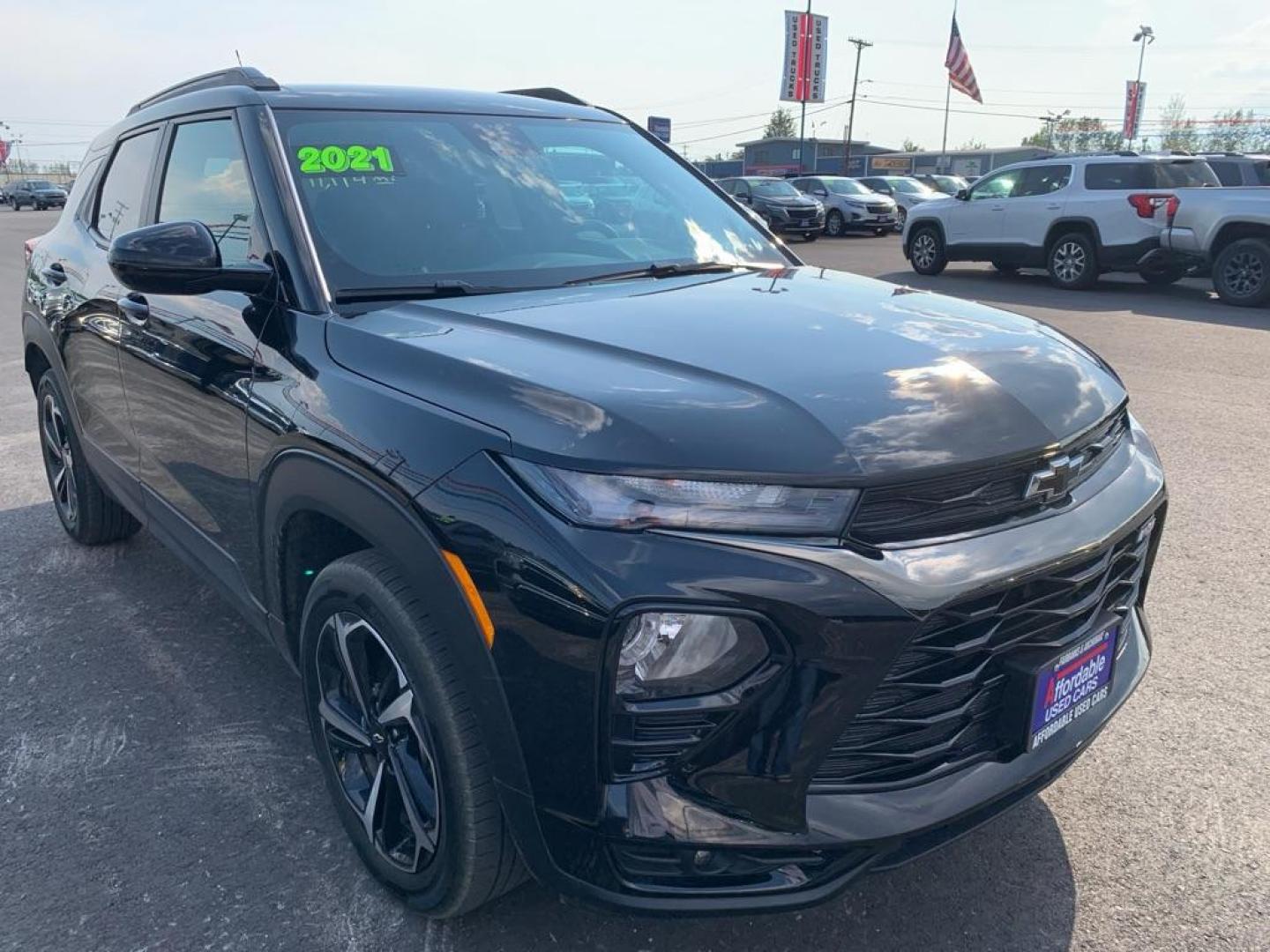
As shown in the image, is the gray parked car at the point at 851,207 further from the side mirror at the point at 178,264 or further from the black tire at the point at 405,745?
the black tire at the point at 405,745

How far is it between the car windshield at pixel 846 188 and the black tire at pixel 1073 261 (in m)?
12.1

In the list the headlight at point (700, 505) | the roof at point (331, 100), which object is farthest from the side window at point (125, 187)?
the headlight at point (700, 505)

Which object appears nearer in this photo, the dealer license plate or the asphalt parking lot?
the dealer license plate

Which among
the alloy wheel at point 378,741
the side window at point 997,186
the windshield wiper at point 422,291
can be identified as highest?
the side window at point 997,186

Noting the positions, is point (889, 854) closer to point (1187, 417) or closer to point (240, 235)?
point (240, 235)

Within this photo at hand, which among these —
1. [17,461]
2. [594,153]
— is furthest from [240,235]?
[17,461]

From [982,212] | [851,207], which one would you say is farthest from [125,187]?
[851,207]

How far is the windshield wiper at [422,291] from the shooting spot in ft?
8.58

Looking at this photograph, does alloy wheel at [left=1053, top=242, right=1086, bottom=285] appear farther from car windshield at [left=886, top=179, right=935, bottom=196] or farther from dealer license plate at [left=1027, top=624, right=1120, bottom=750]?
car windshield at [left=886, top=179, right=935, bottom=196]

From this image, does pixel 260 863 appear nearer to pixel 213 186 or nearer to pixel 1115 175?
pixel 213 186

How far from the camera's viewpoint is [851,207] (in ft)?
82.8

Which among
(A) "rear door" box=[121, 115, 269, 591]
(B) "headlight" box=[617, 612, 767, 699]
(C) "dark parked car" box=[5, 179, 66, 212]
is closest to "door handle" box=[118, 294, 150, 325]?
(A) "rear door" box=[121, 115, 269, 591]

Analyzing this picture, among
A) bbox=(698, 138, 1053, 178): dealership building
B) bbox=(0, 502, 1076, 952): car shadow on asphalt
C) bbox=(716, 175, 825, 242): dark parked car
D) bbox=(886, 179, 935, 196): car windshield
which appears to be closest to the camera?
bbox=(0, 502, 1076, 952): car shadow on asphalt

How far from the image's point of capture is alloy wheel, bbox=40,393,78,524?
15.1 feet
